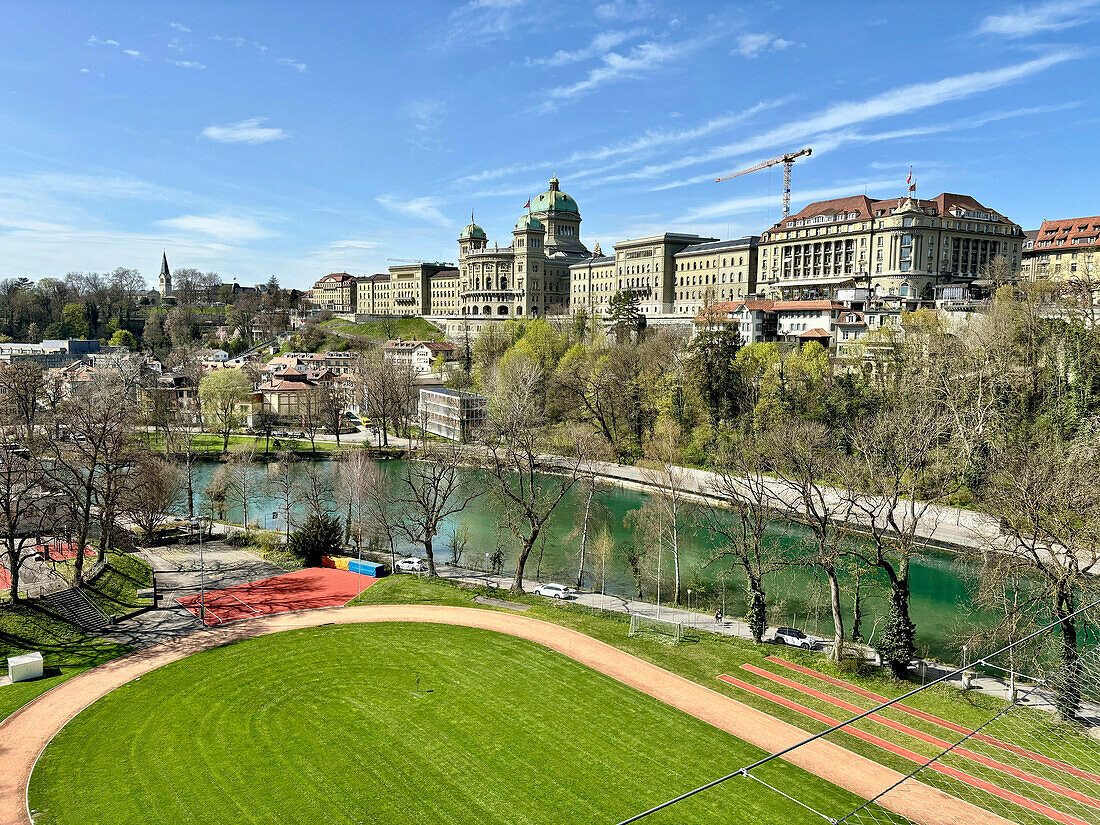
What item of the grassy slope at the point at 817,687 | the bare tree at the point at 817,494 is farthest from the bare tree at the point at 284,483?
the bare tree at the point at 817,494

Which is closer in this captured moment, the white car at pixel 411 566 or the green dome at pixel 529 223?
the white car at pixel 411 566

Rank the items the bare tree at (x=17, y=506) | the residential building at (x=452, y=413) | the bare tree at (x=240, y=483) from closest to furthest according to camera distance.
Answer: the bare tree at (x=17, y=506)
the bare tree at (x=240, y=483)
the residential building at (x=452, y=413)

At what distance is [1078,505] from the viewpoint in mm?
21797

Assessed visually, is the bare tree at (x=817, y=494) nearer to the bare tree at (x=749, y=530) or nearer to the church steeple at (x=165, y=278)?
the bare tree at (x=749, y=530)

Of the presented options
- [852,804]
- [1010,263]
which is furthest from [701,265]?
[852,804]

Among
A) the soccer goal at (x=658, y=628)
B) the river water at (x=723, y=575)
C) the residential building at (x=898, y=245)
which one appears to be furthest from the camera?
the residential building at (x=898, y=245)

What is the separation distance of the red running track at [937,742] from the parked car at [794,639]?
10.7ft

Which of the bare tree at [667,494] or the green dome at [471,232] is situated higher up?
the green dome at [471,232]

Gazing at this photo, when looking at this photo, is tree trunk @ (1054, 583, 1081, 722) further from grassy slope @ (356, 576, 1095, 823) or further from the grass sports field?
the grass sports field

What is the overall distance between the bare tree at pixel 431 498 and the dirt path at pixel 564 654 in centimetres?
628

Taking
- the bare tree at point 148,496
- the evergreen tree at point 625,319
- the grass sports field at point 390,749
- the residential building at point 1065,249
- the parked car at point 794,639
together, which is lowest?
the parked car at point 794,639

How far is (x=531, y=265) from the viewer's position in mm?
125250

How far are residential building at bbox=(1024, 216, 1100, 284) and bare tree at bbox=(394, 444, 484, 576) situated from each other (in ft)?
213

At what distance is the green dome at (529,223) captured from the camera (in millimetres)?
128125
